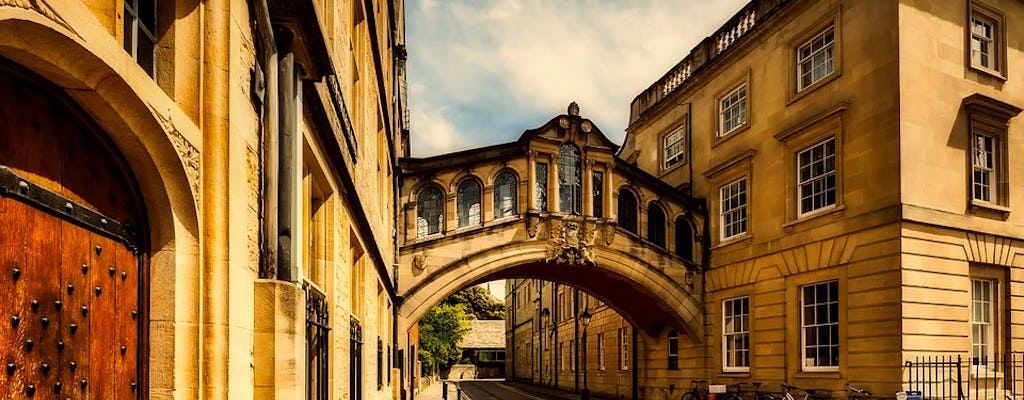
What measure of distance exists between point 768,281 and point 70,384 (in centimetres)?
1788

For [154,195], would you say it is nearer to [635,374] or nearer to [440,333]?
[635,374]

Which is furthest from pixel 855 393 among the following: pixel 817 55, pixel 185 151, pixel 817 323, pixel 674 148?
pixel 185 151

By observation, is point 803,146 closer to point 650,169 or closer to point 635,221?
point 635,221

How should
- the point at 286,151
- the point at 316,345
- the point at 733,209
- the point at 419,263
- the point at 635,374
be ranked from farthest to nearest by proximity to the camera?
the point at 635,374
the point at 733,209
the point at 419,263
the point at 316,345
the point at 286,151

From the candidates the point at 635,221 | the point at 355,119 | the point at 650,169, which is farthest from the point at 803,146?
the point at 355,119

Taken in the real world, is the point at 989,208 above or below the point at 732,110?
below

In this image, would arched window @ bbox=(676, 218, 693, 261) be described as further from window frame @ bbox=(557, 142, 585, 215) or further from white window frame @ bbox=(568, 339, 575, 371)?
white window frame @ bbox=(568, 339, 575, 371)

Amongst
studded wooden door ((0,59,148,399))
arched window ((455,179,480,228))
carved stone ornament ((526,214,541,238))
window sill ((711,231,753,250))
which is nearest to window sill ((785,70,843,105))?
window sill ((711,231,753,250))

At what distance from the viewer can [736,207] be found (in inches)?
818

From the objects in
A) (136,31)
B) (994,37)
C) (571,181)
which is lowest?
(136,31)

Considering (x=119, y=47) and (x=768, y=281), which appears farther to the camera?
(x=768, y=281)

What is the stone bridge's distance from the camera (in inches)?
795

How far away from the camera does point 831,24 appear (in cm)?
1705

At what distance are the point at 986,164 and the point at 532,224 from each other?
10486 millimetres
